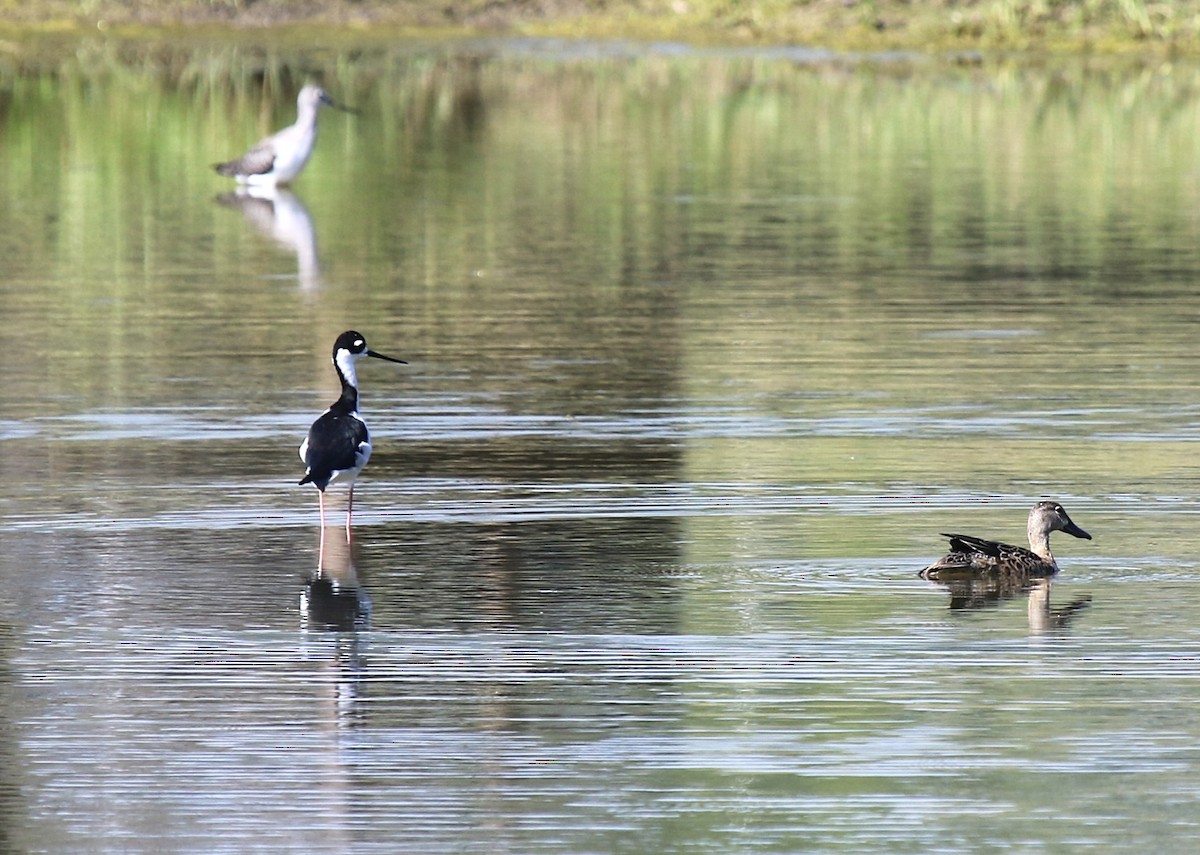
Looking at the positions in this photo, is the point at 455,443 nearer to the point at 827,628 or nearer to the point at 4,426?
the point at 4,426

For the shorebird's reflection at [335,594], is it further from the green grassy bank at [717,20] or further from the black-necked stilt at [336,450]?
the green grassy bank at [717,20]

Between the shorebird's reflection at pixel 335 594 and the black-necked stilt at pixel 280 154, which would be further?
the black-necked stilt at pixel 280 154

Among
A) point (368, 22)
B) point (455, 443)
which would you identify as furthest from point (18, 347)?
point (368, 22)

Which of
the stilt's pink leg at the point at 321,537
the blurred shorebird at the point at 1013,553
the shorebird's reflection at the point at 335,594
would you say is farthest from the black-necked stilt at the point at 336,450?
the blurred shorebird at the point at 1013,553

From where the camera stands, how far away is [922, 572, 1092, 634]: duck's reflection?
411 inches

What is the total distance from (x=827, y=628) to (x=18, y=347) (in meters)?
8.59

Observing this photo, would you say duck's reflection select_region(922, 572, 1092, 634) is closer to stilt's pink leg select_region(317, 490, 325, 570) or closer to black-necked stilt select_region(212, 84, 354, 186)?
stilt's pink leg select_region(317, 490, 325, 570)

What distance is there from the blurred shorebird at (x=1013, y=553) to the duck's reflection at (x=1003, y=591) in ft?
0.10

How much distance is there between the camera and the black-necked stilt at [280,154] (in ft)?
90.6

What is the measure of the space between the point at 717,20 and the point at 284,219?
2798 cm

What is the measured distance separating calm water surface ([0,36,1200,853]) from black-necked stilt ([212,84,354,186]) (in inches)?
16.3

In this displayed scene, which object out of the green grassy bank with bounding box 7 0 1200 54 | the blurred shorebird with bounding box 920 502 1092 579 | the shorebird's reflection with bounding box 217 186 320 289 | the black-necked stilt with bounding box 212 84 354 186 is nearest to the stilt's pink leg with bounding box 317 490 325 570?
the blurred shorebird with bounding box 920 502 1092 579

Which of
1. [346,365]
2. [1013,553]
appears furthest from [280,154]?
[1013,553]

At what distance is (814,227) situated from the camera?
23.9 metres
